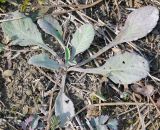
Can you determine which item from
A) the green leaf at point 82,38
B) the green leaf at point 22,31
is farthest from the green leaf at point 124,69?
the green leaf at point 22,31

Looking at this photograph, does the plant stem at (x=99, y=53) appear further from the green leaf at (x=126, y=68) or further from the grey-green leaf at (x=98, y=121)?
the grey-green leaf at (x=98, y=121)

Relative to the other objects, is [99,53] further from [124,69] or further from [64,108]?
[64,108]

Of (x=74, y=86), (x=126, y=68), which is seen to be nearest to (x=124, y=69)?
(x=126, y=68)

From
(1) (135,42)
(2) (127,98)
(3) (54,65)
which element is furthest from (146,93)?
(3) (54,65)

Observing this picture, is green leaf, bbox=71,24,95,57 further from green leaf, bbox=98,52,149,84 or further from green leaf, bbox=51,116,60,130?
green leaf, bbox=51,116,60,130

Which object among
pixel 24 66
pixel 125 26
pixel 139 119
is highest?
pixel 125 26

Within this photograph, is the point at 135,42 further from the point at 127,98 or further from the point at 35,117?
the point at 35,117

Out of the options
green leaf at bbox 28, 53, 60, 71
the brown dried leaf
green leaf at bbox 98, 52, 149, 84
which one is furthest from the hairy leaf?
the brown dried leaf
